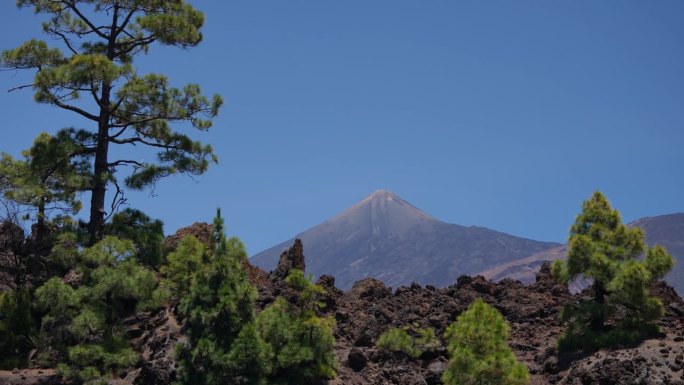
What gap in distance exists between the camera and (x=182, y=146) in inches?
1088

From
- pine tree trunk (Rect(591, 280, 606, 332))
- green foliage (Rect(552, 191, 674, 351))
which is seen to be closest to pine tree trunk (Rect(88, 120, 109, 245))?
green foliage (Rect(552, 191, 674, 351))

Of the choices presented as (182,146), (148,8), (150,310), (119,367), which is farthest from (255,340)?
Answer: (148,8)

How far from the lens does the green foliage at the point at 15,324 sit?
24.5 m

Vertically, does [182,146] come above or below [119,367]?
above

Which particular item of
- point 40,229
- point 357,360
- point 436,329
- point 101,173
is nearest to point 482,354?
point 357,360

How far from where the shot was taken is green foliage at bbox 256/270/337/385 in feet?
69.8

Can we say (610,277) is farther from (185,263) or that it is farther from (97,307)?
(97,307)

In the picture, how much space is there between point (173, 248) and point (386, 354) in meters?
8.26

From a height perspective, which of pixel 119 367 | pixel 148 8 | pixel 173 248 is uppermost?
pixel 148 8

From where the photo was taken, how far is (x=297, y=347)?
21.4m

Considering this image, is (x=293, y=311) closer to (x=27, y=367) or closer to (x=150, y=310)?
(x=150, y=310)

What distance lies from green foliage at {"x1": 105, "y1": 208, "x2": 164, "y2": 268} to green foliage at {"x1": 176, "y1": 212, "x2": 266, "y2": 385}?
3.68 m

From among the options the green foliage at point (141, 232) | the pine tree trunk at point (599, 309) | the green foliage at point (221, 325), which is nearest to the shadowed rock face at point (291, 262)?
the green foliage at point (141, 232)

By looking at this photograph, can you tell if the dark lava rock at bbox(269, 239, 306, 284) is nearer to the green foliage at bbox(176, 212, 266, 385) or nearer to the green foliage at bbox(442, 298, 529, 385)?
the green foliage at bbox(176, 212, 266, 385)
